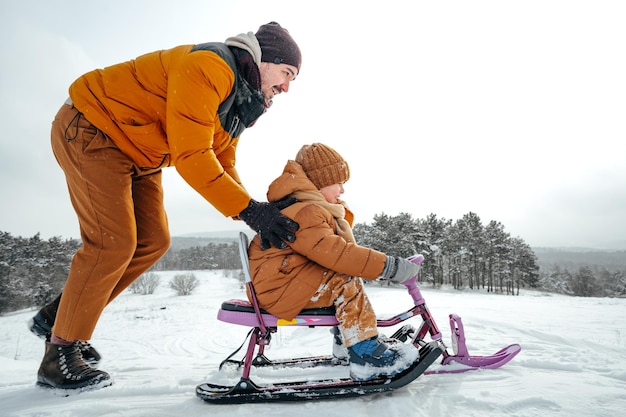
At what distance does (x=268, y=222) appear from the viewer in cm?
181

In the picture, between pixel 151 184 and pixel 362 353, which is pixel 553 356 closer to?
pixel 362 353

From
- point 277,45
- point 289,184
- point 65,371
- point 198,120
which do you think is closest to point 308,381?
point 289,184

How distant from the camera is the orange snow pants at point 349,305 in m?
1.90

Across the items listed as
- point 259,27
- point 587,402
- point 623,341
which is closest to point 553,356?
point 587,402

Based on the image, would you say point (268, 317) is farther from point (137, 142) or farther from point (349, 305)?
point (137, 142)

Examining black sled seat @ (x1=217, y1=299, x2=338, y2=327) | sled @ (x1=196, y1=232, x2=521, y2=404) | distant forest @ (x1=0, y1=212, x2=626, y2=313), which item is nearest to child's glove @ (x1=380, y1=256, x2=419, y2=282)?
sled @ (x1=196, y1=232, x2=521, y2=404)

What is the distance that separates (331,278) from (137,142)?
1.40 meters

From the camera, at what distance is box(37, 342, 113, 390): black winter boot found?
6.16ft

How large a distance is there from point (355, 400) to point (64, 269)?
45.2 m

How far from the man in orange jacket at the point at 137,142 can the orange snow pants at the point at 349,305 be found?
43cm

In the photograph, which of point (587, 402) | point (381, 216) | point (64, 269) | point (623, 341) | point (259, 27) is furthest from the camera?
point (381, 216)

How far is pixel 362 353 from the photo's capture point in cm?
189

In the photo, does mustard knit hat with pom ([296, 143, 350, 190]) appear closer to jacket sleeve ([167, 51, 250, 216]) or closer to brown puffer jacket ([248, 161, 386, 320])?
brown puffer jacket ([248, 161, 386, 320])

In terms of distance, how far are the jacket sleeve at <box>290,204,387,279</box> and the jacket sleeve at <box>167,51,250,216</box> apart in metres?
0.49
